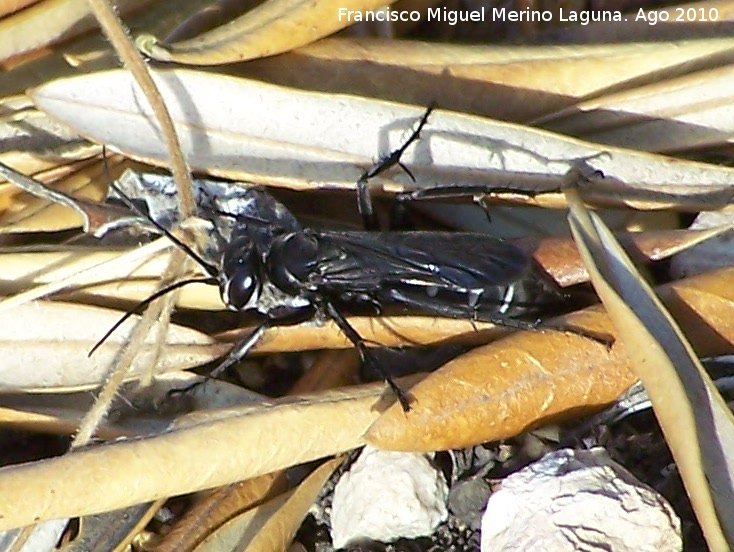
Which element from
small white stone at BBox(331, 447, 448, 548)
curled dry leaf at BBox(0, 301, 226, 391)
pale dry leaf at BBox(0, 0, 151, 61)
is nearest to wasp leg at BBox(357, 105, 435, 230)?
curled dry leaf at BBox(0, 301, 226, 391)

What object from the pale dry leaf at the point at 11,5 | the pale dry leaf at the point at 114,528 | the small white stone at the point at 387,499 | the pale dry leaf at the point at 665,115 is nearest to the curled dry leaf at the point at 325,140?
the pale dry leaf at the point at 665,115

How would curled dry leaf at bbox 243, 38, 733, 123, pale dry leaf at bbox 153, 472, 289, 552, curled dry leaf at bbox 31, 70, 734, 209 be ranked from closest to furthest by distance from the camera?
pale dry leaf at bbox 153, 472, 289, 552, curled dry leaf at bbox 31, 70, 734, 209, curled dry leaf at bbox 243, 38, 733, 123

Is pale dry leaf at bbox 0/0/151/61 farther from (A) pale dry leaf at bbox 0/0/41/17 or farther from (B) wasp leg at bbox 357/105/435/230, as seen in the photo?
(B) wasp leg at bbox 357/105/435/230

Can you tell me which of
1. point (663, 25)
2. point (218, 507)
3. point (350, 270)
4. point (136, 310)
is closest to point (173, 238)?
point (136, 310)

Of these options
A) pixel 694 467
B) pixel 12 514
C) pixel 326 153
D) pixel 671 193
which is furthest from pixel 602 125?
pixel 12 514

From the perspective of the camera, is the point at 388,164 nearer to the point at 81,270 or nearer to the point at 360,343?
the point at 360,343
